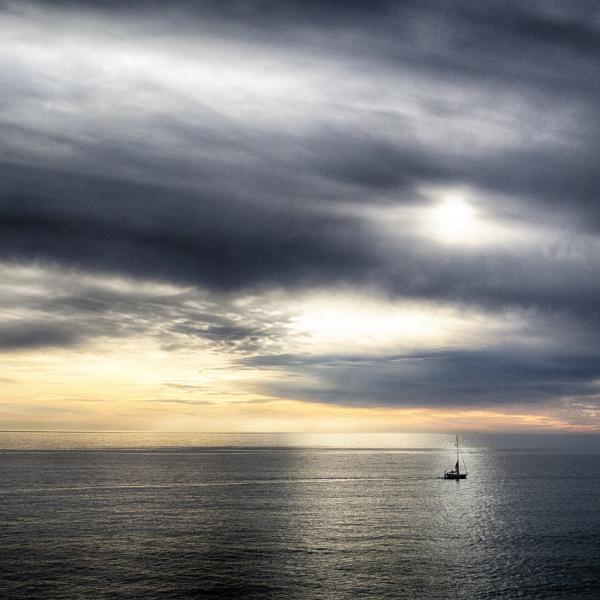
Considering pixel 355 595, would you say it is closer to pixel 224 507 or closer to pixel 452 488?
pixel 224 507

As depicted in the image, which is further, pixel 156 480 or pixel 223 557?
pixel 156 480

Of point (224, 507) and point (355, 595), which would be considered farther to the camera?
point (224, 507)

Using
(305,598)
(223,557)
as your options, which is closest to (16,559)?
(223,557)

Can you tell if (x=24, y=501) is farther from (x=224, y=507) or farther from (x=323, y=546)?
(x=323, y=546)

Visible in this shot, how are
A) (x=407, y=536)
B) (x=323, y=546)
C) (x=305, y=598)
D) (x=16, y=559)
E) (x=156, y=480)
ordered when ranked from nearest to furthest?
(x=305, y=598) → (x=16, y=559) → (x=323, y=546) → (x=407, y=536) → (x=156, y=480)

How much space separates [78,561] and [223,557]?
1924 centimetres

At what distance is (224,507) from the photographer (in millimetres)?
130750

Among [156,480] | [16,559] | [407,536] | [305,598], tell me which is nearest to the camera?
[305,598]

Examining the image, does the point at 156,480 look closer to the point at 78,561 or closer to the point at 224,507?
the point at 224,507

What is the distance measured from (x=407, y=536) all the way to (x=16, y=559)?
5892cm

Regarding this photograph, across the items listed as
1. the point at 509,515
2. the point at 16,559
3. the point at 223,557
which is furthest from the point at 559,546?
the point at 16,559

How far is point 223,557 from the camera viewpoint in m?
85.6

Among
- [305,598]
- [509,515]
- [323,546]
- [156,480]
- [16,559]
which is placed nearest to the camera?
[305,598]

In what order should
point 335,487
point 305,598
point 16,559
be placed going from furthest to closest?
point 335,487
point 16,559
point 305,598
